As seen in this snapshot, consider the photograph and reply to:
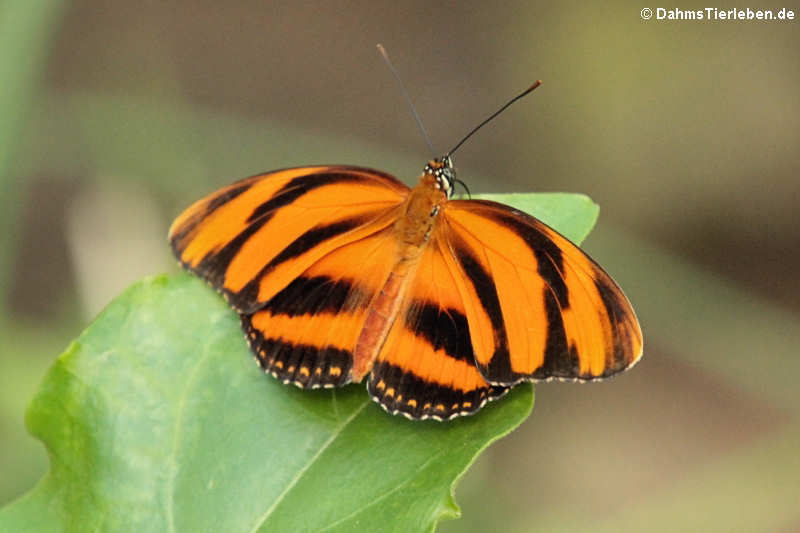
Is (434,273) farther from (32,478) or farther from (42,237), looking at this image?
(42,237)

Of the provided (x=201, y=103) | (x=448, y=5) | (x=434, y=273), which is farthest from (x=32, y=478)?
(x=448, y=5)

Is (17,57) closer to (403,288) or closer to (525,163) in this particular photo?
(403,288)

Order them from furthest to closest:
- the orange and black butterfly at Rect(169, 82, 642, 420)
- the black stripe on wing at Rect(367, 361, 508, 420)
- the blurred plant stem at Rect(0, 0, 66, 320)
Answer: the blurred plant stem at Rect(0, 0, 66, 320) < the orange and black butterfly at Rect(169, 82, 642, 420) < the black stripe on wing at Rect(367, 361, 508, 420)

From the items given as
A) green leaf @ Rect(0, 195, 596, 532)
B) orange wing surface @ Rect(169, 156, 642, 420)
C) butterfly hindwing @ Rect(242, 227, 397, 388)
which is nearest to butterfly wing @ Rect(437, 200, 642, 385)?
orange wing surface @ Rect(169, 156, 642, 420)

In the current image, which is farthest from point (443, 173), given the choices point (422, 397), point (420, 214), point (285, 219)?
point (422, 397)

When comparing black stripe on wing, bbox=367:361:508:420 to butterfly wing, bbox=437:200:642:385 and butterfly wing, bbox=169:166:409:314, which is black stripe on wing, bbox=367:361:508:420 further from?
butterfly wing, bbox=169:166:409:314

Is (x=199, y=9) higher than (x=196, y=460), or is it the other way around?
(x=199, y=9)
